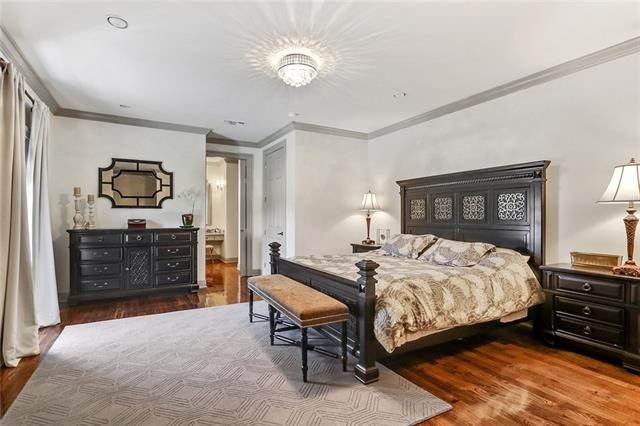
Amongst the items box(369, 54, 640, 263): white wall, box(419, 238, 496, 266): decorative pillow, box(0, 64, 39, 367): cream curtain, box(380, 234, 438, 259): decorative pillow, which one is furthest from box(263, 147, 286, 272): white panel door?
box(0, 64, 39, 367): cream curtain

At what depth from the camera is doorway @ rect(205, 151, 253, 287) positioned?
655cm

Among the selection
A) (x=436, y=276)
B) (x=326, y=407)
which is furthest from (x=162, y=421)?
(x=436, y=276)

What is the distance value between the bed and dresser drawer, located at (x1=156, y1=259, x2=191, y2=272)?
172cm

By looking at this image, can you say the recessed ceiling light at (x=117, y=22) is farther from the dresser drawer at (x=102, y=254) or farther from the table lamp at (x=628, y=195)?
the table lamp at (x=628, y=195)

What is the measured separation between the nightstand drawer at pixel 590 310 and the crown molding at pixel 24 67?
517cm

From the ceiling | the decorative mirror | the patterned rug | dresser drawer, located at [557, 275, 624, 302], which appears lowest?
the patterned rug

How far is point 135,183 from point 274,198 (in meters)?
2.22

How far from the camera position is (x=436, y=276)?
270 cm

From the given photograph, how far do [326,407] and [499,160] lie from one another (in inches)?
129

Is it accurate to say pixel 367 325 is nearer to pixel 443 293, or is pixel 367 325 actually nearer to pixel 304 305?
pixel 304 305

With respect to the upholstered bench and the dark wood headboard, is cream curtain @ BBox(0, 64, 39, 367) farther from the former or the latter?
the dark wood headboard

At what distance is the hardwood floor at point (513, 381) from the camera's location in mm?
1989

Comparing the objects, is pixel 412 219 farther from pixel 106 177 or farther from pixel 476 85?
pixel 106 177

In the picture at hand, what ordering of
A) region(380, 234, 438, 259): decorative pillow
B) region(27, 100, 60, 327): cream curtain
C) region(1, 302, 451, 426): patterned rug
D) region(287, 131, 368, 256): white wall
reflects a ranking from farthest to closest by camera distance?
1. region(287, 131, 368, 256): white wall
2. region(380, 234, 438, 259): decorative pillow
3. region(27, 100, 60, 327): cream curtain
4. region(1, 302, 451, 426): patterned rug
